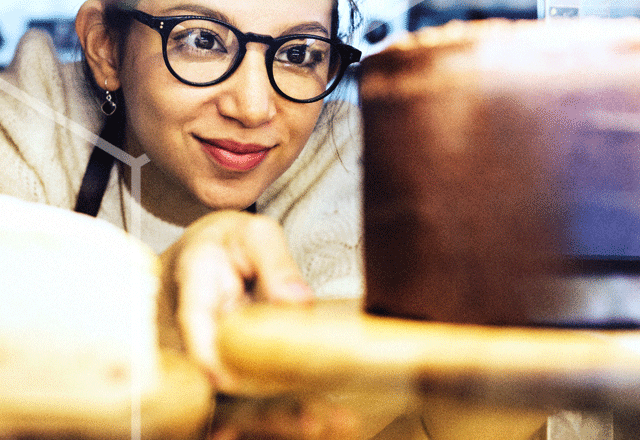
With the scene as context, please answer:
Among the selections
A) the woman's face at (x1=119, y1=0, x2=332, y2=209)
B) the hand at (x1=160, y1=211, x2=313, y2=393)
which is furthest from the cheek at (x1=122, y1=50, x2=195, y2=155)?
the hand at (x1=160, y1=211, x2=313, y2=393)

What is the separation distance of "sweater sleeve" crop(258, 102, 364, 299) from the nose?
8cm

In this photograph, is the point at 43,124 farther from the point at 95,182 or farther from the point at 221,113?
the point at 221,113

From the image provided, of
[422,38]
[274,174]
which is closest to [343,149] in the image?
[274,174]

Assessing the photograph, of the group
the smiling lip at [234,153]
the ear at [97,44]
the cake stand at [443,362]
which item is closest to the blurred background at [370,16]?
the ear at [97,44]

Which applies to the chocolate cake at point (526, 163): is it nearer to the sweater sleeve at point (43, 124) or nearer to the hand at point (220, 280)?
the hand at point (220, 280)

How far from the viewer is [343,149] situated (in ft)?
1.33

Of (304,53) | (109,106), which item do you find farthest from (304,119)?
(109,106)

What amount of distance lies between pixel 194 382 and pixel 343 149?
0.27 meters

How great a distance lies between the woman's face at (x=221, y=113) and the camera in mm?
287

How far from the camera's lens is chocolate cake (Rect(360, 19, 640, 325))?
8.1 inches

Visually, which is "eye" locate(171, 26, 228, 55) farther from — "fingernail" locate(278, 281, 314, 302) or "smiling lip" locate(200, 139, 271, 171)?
"fingernail" locate(278, 281, 314, 302)

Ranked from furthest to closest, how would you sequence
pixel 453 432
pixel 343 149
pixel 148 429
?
1. pixel 343 149
2. pixel 453 432
3. pixel 148 429

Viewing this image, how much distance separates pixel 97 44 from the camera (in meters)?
0.35

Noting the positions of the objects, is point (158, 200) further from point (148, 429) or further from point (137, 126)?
point (148, 429)
